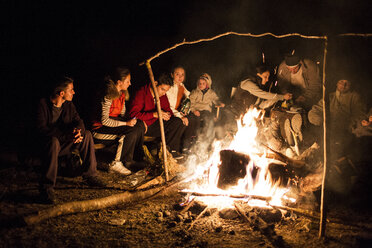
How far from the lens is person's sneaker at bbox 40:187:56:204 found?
11.5 feet

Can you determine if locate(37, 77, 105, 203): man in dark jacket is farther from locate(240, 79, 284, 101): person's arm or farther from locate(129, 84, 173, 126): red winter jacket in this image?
locate(240, 79, 284, 101): person's arm

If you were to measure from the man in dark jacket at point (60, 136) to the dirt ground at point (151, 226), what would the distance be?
11.1 inches

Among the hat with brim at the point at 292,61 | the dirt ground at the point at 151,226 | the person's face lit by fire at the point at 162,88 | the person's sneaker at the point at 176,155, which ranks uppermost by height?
the hat with brim at the point at 292,61

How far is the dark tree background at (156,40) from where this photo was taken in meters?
7.83

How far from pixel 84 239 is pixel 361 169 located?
4.66 meters

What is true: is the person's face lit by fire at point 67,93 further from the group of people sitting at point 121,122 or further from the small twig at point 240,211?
the small twig at point 240,211

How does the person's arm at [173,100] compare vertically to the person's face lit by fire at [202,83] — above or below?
below

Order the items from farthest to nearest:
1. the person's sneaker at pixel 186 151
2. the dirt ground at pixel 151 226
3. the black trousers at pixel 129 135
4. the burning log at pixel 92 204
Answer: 1. the person's sneaker at pixel 186 151
2. the black trousers at pixel 129 135
3. the burning log at pixel 92 204
4. the dirt ground at pixel 151 226

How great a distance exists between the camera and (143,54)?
9055 mm

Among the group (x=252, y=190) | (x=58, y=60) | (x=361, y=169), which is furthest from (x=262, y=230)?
(x=58, y=60)

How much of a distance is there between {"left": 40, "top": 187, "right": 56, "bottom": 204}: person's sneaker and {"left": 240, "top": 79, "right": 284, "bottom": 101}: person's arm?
16.6 feet

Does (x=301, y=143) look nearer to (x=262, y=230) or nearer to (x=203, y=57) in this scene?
(x=262, y=230)

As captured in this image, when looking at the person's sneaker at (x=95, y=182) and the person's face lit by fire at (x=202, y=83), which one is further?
the person's face lit by fire at (x=202, y=83)

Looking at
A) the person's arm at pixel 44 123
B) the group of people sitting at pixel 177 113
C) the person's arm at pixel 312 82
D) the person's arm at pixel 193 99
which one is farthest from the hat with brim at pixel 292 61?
the person's arm at pixel 44 123
